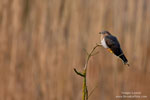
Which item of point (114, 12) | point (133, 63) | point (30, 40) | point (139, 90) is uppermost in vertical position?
point (114, 12)

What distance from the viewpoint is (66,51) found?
2355mm

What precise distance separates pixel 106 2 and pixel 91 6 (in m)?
0.10

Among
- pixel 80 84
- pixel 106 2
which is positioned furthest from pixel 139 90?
pixel 106 2

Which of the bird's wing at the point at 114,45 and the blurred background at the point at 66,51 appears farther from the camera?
the blurred background at the point at 66,51

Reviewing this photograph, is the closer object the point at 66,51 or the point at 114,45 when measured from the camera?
the point at 114,45

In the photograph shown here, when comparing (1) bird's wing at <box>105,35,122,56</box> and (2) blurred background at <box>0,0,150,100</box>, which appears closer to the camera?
(1) bird's wing at <box>105,35,122,56</box>

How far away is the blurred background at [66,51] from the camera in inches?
93.0

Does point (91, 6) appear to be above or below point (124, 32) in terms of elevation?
above

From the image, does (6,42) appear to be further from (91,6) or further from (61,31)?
(91,6)

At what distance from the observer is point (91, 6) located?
2.43 m

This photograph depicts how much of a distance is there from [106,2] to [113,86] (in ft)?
1.72

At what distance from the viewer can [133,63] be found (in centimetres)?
241

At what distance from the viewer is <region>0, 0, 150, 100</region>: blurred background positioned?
2363 mm

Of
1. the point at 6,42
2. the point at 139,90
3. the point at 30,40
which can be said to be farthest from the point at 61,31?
the point at 139,90
